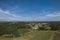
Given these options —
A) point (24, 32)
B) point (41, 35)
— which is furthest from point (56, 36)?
point (24, 32)

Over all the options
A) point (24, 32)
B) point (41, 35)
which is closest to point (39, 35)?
point (41, 35)

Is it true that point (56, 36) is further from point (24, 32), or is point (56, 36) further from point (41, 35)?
point (24, 32)

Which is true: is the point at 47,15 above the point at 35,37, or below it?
above

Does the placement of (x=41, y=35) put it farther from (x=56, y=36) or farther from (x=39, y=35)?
(x=56, y=36)

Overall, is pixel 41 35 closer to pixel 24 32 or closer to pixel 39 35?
pixel 39 35

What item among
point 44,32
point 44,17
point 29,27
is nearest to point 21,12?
point 29,27

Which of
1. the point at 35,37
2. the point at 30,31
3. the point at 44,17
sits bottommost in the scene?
the point at 35,37

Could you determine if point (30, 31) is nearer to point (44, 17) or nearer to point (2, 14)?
point (44, 17)

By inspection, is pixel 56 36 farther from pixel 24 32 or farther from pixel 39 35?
pixel 24 32

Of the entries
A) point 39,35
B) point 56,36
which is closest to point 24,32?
point 39,35
